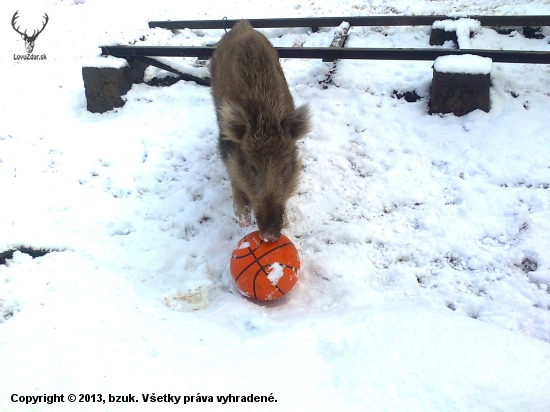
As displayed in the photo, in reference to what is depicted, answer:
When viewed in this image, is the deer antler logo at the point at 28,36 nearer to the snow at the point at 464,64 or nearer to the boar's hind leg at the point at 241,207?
the boar's hind leg at the point at 241,207

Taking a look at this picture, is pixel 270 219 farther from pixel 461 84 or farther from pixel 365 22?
pixel 365 22

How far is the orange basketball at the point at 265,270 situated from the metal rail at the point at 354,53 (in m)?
3.83

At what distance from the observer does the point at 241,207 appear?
4848mm

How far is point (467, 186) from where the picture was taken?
15.9 feet

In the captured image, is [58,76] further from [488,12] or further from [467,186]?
[488,12]

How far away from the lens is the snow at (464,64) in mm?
5508

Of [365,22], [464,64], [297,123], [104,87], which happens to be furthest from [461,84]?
[104,87]

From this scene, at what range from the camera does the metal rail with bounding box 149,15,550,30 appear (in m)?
6.78

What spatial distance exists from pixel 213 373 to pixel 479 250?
2.80m

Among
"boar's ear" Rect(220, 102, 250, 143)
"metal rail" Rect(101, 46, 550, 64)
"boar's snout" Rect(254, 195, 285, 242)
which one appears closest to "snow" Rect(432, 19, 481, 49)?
"metal rail" Rect(101, 46, 550, 64)

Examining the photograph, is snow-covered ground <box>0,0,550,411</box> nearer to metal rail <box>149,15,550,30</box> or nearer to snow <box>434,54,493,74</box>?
metal rail <box>149,15,550,30</box>

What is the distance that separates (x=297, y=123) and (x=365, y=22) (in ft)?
15.3

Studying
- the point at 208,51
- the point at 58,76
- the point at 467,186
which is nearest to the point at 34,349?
the point at 467,186

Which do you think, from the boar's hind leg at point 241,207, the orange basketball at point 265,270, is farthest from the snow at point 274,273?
the boar's hind leg at point 241,207
